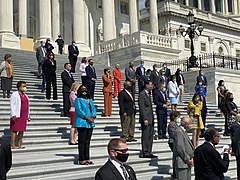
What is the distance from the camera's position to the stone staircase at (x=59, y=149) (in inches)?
341

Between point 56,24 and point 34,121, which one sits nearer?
point 34,121

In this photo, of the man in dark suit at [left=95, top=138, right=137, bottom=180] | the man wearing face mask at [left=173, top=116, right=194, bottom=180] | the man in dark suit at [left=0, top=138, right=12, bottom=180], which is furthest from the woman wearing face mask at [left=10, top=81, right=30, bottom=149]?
the man in dark suit at [left=95, top=138, right=137, bottom=180]

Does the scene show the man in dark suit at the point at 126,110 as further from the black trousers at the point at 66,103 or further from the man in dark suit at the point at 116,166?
the man in dark suit at the point at 116,166

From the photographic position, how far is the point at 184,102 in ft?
66.7

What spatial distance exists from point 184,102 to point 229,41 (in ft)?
126

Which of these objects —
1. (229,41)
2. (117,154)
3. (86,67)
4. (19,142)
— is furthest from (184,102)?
(229,41)

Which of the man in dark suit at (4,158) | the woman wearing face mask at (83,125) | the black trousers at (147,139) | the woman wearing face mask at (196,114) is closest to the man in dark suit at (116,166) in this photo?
the man in dark suit at (4,158)

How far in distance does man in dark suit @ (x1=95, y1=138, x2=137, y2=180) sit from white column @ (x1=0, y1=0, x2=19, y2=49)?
24283mm

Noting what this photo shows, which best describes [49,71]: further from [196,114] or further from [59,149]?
[196,114]

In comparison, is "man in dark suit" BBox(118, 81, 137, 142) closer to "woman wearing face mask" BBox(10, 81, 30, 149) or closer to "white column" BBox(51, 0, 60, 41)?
"woman wearing face mask" BBox(10, 81, 30, 149)

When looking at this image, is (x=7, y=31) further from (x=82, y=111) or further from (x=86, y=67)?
(x=82, y=111)

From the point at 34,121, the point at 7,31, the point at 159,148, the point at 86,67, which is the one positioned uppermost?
the point at 7,31

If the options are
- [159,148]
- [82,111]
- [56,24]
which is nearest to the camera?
[82,111]

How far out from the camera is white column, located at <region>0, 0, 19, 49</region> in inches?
1086
